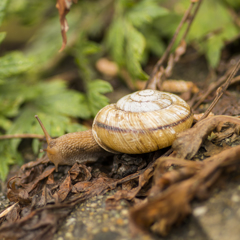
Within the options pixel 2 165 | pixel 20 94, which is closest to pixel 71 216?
pixel 2 165

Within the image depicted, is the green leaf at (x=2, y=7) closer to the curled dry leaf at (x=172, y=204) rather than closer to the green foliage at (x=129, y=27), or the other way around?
the green foliage at (x=129, y=27)

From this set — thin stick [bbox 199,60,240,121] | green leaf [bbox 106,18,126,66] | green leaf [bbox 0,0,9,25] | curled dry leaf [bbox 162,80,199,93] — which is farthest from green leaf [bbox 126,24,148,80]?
green leaf [bbox 0,0,9,25]

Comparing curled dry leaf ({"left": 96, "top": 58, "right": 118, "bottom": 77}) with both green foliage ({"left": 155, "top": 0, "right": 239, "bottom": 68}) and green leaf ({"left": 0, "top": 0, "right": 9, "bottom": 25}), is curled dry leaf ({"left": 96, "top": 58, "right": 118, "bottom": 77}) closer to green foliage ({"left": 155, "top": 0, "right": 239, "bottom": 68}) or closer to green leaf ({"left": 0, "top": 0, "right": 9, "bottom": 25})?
green foliage ({"left": 155, "top": 0, "right": 239, "bottom": 68})

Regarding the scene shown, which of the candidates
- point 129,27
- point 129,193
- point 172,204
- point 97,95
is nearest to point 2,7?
point 97,95

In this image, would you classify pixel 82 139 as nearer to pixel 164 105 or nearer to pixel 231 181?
pixel 164 105

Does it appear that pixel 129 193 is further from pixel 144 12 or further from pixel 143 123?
pixel 144 12

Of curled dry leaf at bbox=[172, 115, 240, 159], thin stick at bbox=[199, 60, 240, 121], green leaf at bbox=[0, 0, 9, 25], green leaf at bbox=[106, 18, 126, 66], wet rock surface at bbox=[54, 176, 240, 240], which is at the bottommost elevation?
wet rock surface at bbox=[54, 176, 240, 240]
